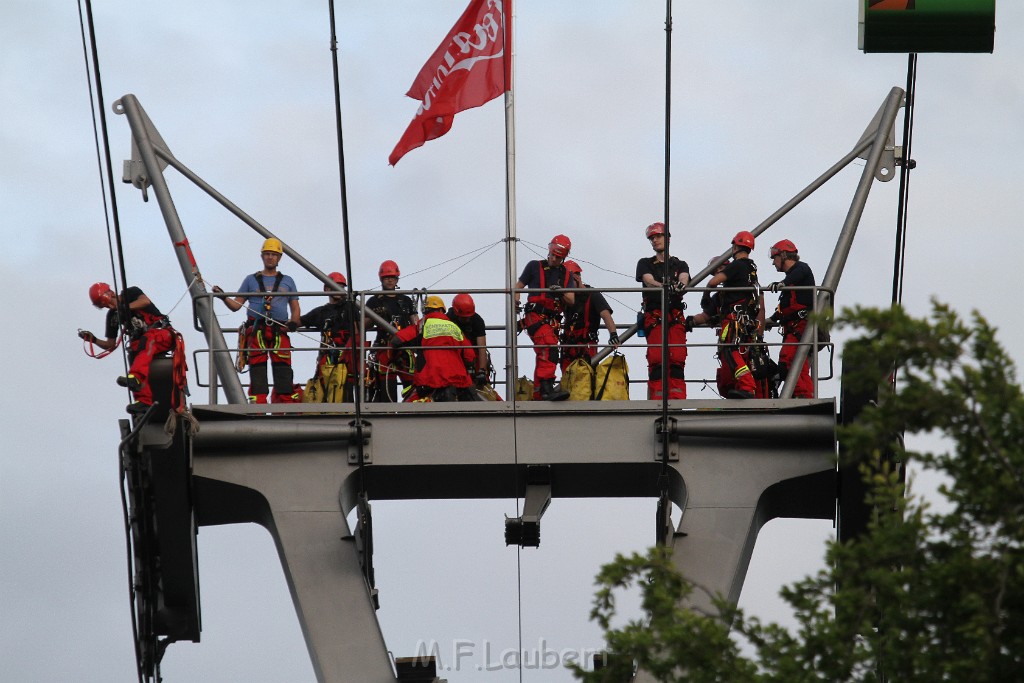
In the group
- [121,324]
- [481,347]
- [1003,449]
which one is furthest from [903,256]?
[121,324]

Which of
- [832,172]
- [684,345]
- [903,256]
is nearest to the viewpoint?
[903,256]

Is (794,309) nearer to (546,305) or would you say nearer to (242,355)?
(546,305)

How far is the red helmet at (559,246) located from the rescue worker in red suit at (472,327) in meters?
1.09

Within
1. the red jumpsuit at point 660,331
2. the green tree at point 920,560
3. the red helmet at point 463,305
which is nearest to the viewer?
the green tree at point 920,560

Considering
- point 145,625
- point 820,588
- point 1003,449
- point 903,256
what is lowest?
point 145,625

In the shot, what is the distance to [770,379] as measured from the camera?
2222cm

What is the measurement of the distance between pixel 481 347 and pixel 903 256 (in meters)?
4.63

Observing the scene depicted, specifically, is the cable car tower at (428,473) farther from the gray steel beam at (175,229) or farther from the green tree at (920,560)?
the green tree at (920,560)

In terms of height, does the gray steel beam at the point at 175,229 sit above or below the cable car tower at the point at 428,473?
above

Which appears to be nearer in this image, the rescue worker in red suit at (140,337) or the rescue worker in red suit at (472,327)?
the rescue worker in red suit at (140,337)

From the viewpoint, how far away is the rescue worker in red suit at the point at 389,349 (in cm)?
2209

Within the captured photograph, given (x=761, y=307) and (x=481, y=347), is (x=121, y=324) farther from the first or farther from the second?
(x=761, y=307)

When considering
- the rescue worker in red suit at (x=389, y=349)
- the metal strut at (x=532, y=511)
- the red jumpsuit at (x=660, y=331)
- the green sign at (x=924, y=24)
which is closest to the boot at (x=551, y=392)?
the metal strut at (x=532, y=511)

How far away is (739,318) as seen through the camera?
21984 mm
